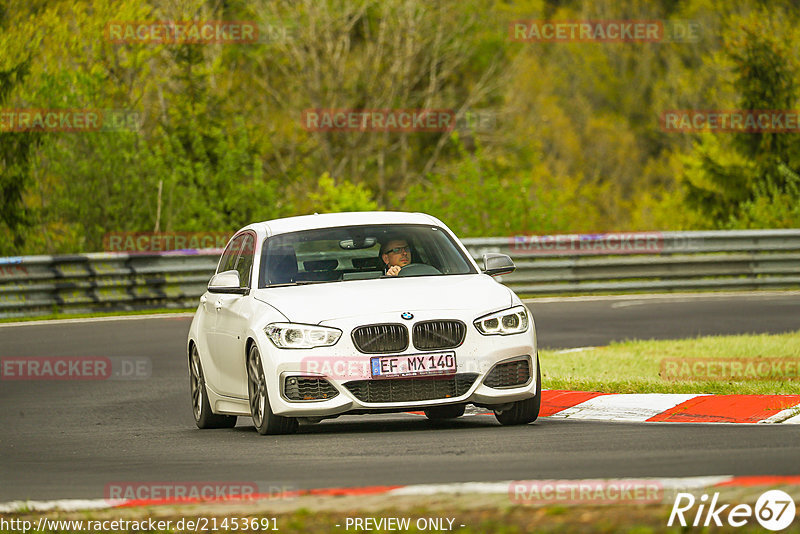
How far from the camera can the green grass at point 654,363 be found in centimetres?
1216

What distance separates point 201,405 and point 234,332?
1.30 metres

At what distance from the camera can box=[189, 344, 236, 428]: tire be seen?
1192 centimetres

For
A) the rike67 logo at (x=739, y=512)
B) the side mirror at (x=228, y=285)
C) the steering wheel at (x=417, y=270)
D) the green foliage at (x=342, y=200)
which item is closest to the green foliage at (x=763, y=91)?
the green foliage at (x=342, y=200)

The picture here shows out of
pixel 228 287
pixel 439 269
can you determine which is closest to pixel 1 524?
pixel 228 287

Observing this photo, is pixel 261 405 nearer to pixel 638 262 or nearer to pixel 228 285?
pixel 228 285

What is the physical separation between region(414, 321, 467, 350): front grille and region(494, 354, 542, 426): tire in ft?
2.24

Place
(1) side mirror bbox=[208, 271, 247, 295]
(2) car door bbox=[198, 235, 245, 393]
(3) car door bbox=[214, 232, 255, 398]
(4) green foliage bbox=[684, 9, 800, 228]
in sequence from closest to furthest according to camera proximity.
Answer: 1. (3) car door bbox=[214, 232, 255, 398]
2. (1) side mirror bbox=[208, 271, 247, 295]
3. (2) car door bbox=[198, 235, 245, 393]
4. (4) green foliage bbox=[684, 9, 800, 228]

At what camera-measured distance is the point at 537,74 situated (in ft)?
206

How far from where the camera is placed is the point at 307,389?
10.0 meters

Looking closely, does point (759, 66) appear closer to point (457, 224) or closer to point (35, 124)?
point (457, 224)

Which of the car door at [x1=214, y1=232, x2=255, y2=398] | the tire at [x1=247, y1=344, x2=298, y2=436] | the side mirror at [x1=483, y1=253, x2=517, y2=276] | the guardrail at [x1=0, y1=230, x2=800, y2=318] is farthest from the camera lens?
the guardrail at [x1=0, y1=230, x2=800, y2=318]

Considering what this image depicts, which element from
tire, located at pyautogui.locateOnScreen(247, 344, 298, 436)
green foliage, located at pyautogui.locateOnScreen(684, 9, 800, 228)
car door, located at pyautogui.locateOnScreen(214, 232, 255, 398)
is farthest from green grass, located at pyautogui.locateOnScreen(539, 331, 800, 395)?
green foliage, located at pyautogui.locateOnScreen(684, 9, 800, 228)

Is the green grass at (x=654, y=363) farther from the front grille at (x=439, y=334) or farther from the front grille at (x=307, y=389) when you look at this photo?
the front grille at (x=307, y=389)

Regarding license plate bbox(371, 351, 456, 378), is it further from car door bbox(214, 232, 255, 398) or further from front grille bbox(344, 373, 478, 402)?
car door bbox(214, 232, 255, 398)
